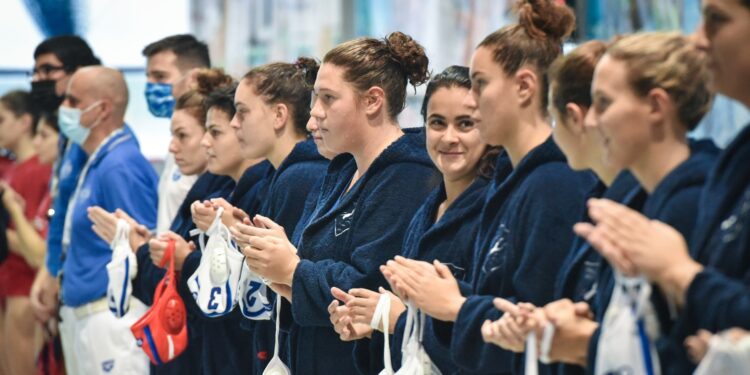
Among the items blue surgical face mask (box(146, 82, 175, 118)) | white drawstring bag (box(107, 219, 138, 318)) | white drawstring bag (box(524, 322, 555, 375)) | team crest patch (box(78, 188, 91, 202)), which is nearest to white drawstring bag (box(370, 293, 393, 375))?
white drawstring bag (box(524, 322, 555, 375))

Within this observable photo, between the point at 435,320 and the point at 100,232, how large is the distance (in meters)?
2.43

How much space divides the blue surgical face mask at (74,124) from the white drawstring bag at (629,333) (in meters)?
4.10

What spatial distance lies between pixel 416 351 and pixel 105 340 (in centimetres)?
261

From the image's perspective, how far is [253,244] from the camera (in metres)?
4.05

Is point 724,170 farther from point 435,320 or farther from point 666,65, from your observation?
point 435,320

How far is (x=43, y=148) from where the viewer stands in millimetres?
7473

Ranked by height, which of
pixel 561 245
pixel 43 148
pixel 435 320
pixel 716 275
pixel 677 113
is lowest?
pixel 43 148

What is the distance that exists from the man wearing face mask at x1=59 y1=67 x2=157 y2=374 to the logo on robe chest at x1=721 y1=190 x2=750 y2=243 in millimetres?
3551

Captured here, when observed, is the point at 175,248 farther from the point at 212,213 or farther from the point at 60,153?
the point at 60,153

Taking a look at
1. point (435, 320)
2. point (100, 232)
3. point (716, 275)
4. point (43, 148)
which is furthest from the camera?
point (43, 148)

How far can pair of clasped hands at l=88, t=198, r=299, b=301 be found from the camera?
4.03 metres

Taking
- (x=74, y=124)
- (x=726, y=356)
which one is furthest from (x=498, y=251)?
(x=74, y=124)

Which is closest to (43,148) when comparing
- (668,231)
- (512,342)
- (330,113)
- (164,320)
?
(164,320)

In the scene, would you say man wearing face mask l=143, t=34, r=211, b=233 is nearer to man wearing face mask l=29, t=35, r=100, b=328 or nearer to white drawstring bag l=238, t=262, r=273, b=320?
man wearing face mask l=29, t=35, r=100, b=328
